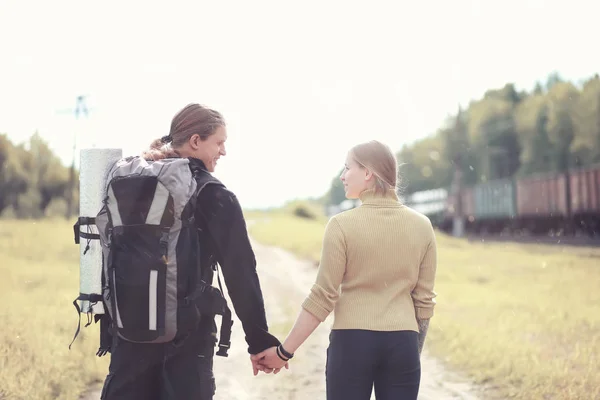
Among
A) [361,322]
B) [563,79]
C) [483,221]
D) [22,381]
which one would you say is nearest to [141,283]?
[361,322]

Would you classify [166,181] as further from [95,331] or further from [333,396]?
[95,331]

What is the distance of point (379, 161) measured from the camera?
2.58 m

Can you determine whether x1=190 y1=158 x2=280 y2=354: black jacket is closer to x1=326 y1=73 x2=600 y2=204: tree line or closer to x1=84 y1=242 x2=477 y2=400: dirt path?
x1=84 y1=242 x2=477 y2=400: dirt path

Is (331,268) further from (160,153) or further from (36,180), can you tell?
(36,180)

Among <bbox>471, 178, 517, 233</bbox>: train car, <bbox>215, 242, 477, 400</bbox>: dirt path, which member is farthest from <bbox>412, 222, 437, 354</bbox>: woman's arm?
<bbox>471, 178, 517, 233</bbox>: train car

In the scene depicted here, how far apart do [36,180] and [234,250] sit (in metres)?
44.4

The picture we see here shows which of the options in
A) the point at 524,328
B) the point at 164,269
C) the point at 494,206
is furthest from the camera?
the point at 494,206

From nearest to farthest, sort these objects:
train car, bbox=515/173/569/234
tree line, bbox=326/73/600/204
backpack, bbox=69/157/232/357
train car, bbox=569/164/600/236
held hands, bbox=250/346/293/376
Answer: backpack, bbox=69/157/232/357
held hands, bbox=250/346/293/376
train car, bbox=569/164/600/236
train car, bbox=515/173/569/234
tree line, bbox=326/73/600/204

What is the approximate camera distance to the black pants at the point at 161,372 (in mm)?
2477

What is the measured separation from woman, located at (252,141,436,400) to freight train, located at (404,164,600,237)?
2802 cm

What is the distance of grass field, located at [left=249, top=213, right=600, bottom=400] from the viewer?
5820 mm

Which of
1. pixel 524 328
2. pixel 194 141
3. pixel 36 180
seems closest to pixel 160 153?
pixel 194 141

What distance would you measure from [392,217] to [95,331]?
5.67 meters

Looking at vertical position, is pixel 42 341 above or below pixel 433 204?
Answer: below
